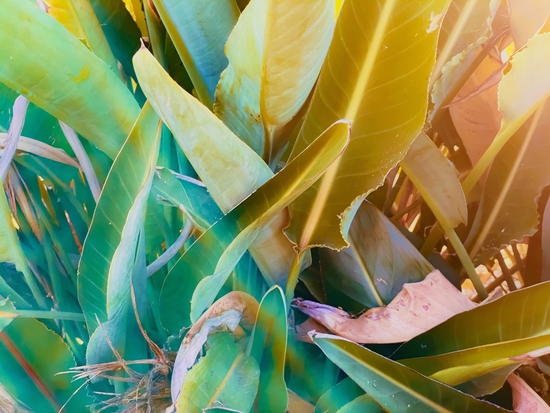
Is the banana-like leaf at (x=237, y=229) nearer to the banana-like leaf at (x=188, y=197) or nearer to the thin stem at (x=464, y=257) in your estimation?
the banana-like leaf at (x=188, y=197)

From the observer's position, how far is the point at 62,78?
0.21 metres

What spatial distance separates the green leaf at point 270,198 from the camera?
18cm

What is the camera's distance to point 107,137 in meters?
0.25

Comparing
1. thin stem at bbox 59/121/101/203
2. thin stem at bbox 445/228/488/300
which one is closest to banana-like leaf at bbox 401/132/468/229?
thin stem at bbox 445/228/488/300

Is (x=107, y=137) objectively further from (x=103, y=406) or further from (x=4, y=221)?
(x=103, y=406)

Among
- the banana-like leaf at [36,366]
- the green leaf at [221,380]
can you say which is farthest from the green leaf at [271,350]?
the banana-like leaf at [36,366]

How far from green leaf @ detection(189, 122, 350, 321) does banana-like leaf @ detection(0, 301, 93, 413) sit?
0.42 feet

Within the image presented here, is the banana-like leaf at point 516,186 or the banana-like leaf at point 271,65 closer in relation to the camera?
the banana-like leaf at point 271,65

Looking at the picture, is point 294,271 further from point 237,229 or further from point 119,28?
point 119,28

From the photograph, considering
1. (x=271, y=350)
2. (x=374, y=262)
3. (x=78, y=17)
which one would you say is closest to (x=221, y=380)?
(x=271, y=350)

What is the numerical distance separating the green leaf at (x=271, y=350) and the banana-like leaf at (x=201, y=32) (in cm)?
15

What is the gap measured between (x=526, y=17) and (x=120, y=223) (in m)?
0.31

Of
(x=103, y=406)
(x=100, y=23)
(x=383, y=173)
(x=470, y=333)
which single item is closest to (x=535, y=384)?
(x=470, y=333)

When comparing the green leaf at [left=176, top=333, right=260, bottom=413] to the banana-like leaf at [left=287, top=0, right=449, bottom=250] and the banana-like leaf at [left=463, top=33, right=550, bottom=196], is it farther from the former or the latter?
the banana-like leaf at [left=463, top=33, right=550, bottom=196]
